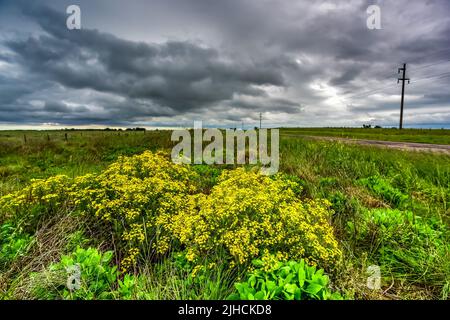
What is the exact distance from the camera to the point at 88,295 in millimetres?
2164

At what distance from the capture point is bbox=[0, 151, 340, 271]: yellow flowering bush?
2708 mm

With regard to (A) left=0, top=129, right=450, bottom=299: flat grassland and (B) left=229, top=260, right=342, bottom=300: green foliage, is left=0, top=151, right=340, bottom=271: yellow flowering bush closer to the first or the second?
(A) left=0, top=129, right=450, bottom=299: flat grassland

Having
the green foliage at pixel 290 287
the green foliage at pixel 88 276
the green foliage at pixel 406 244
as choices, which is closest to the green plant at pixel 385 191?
the green foliage at pixel 406 244

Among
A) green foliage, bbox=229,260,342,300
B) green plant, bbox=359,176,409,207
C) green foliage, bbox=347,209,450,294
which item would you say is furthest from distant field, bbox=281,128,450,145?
green foliage, bbox=229,260,342,300

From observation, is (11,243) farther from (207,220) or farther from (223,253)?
(223,253)

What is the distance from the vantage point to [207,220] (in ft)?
10.1

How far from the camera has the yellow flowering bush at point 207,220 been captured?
2708 millimetres

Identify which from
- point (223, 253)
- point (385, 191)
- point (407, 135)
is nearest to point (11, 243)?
point (223, 253)

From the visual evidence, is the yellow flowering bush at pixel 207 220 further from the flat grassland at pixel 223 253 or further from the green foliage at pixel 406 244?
the green foliage at pixel 406 244
